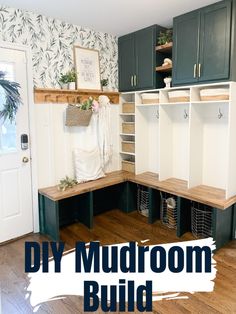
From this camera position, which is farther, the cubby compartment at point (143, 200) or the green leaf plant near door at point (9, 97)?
the cubby compartment at point (143, 200)

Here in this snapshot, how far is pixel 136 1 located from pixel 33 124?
5.48ft

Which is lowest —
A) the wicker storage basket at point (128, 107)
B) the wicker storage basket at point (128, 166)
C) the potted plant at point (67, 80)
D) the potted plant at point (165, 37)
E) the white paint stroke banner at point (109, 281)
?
the white paint stroke banner at point (109, 281)

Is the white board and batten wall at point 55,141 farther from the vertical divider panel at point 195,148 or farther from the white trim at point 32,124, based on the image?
the vertical divider panel at point 195,148

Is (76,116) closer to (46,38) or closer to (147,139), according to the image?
(46,38)

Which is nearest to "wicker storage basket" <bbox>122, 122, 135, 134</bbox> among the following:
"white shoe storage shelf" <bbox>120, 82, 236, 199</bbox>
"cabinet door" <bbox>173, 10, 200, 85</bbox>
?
"white shoe storage shelf" <bbox>120, 82, 236, 199</bbox>

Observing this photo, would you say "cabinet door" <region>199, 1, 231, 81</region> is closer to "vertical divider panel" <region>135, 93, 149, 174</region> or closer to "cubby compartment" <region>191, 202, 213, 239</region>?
"vertical divider panel" <region>135, 93, 149, 174</region>

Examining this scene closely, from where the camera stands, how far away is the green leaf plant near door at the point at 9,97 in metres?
2.63

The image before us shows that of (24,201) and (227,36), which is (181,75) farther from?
(24,201)

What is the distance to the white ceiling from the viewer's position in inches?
101

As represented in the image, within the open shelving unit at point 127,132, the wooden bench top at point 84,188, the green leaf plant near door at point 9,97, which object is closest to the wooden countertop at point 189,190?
the wooden bench top at point 84,188

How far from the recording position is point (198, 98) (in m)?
2.97

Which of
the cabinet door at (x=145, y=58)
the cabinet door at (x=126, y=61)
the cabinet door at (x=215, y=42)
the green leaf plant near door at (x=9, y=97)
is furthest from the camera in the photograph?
the cabinet door at (x=126, y=61)

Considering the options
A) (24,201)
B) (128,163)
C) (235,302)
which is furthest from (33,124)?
(235,302)

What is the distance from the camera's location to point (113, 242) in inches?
112
